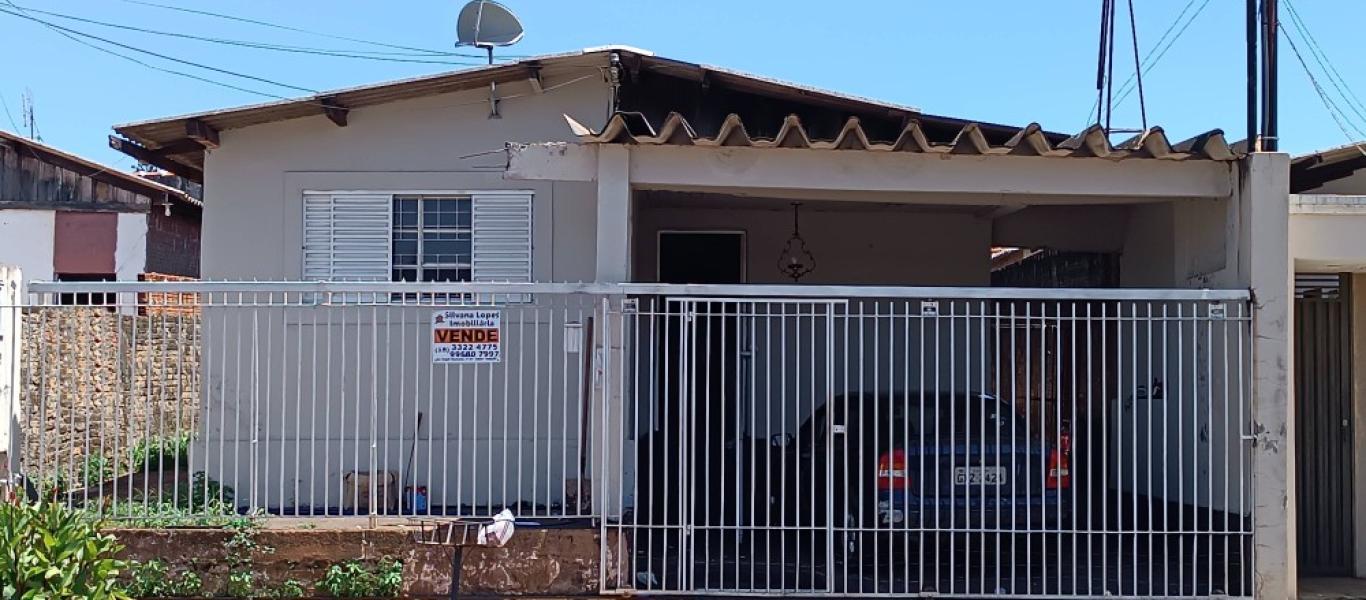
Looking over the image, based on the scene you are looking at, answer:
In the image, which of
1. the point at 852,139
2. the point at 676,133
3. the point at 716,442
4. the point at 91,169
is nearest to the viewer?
the point at 676,133

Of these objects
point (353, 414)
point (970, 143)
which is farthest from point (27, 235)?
point (970, 143)

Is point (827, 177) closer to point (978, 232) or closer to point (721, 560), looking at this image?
point (721, 560)

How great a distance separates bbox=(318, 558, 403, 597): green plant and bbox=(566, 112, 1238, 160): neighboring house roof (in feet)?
9.67

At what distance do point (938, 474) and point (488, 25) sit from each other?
582 cm

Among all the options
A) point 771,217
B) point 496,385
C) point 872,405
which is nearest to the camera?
point 872,405

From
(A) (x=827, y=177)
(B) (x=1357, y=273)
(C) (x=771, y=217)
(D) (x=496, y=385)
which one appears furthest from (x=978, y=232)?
(D) (x=496, y=385)

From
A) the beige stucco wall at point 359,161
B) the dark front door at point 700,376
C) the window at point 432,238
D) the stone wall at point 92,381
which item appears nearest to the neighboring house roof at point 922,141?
the dark front door at point 700,376

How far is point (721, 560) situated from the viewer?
7.16 metres

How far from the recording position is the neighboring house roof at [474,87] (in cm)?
912

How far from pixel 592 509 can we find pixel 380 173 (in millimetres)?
3890

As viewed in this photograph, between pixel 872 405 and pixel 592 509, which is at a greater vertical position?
pixel 872 405

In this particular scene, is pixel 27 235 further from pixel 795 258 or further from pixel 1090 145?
pixel 1090 145

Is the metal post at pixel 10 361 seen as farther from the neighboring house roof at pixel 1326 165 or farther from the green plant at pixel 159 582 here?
the neighboring house roof at pixel 1326 165

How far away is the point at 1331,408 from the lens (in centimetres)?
882
